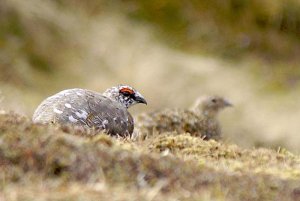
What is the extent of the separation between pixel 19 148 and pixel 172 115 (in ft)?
26.9

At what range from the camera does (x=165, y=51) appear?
128 ft

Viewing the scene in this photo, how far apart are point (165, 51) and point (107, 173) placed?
1203 inches

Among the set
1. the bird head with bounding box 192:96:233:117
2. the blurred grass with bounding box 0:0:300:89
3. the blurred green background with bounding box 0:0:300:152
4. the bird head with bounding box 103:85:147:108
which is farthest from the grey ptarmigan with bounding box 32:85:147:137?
the blurred grass with bounding box 0:0:300:89

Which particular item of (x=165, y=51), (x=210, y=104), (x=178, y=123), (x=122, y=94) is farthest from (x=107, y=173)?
(x=165, y=51)

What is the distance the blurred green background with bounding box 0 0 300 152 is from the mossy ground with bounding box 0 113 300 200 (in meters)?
22.9

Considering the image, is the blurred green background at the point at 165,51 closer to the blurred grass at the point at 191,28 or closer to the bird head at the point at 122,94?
the blurred grass at the point at 191,28

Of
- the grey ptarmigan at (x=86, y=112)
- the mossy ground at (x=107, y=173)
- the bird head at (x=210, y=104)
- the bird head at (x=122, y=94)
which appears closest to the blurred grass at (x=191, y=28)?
the bird head at (x=210, y=104)

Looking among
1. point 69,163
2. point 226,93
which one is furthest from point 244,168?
point 226,93

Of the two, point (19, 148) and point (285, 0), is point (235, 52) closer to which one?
point (285, 0)

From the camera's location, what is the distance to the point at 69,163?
28.5ft

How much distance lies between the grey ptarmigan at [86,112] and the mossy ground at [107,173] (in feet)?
8.54

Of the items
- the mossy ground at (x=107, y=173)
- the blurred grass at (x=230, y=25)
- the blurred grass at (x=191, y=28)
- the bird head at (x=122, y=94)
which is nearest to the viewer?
the mossy ground at (x=107, y=173)

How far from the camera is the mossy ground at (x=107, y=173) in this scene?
7984 mm

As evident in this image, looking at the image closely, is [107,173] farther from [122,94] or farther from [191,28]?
[191,28]
